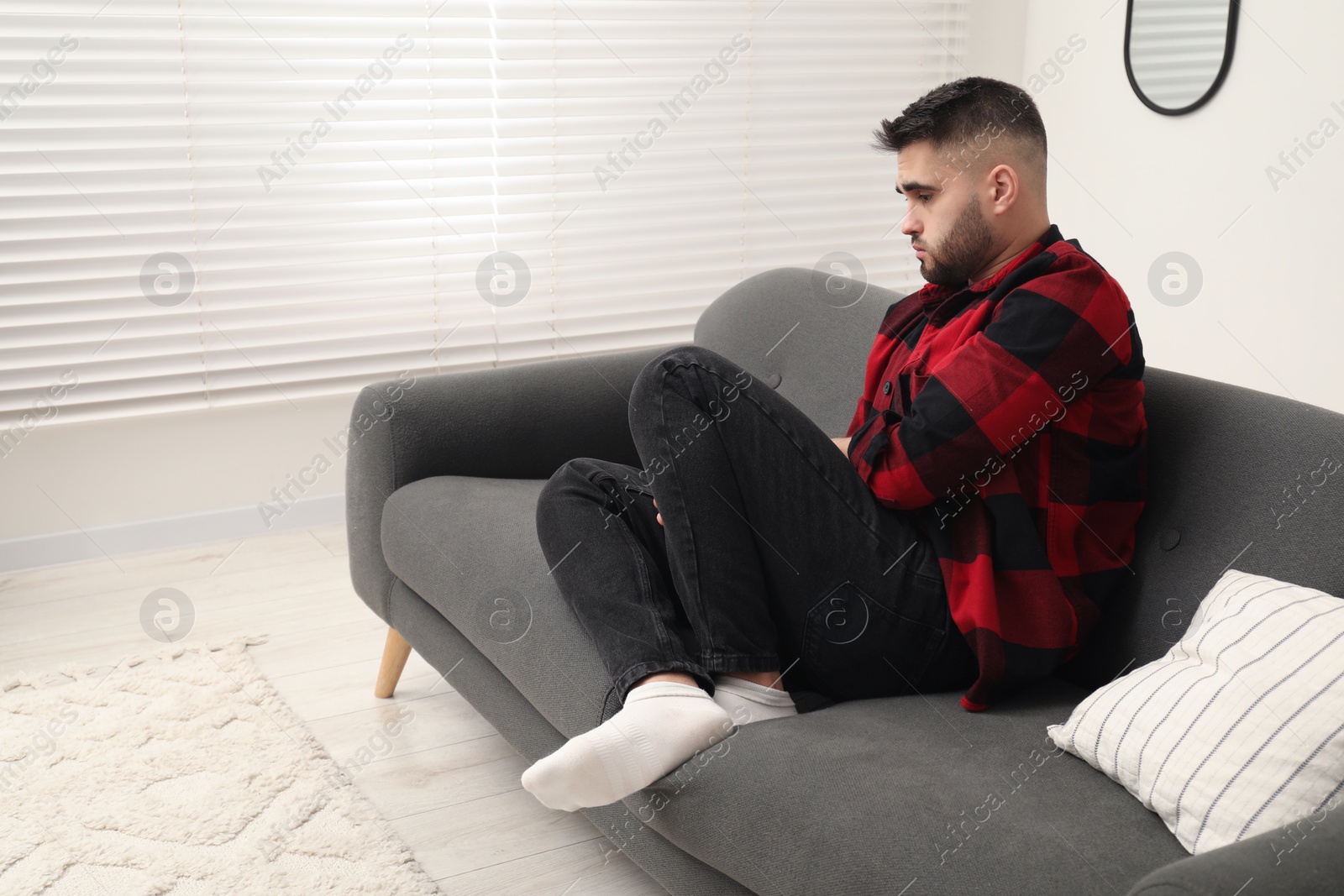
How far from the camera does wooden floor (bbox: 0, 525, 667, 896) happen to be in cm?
160

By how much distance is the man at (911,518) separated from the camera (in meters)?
1.32

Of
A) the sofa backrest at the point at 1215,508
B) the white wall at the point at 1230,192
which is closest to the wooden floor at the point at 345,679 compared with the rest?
the sofa backrest at the point at 1215,508

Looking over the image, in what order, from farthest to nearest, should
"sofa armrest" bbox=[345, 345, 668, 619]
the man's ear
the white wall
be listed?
1. the white wall
2. "sofa armrest" bbox=[345, 345, 668, 619]
3. the man's ear

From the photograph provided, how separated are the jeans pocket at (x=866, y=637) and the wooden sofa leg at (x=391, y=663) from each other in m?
0.97

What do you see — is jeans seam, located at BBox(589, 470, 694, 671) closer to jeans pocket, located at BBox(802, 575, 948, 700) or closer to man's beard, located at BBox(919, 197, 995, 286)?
jeans pocket, located at BBox(802, 575, 948, 700)

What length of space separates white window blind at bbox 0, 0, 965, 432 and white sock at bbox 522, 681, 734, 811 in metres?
2.01

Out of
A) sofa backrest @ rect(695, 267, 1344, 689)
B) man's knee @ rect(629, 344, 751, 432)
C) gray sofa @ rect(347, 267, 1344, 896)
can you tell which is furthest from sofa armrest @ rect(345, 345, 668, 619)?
sofa backrest @ rect(695, 267, 1344, 689)

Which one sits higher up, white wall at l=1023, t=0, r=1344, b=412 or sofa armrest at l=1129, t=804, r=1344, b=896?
white wall at l=1023, t=0, r=1344, b=412

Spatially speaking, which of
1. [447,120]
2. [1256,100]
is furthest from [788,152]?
[1256,100]

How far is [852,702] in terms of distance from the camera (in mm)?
1365

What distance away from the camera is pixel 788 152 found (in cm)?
342

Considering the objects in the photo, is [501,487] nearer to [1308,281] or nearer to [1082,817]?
[1082,817]

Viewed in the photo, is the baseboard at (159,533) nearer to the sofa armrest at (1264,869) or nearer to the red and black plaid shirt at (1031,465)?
the red and black plaid shirt at (1031,465)

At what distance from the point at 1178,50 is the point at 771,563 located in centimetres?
231
